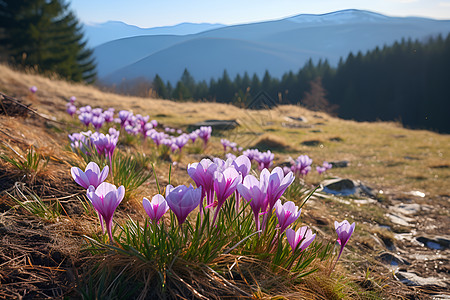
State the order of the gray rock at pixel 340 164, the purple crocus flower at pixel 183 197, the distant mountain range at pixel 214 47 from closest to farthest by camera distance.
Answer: the purple crocus flower at pixel 183 197, the distant mountain range at pixel 214 47, the gray rock at pixel 340 164

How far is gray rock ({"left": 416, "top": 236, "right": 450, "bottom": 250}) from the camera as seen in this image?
4004 millimetres

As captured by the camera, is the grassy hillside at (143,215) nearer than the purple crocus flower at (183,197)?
No

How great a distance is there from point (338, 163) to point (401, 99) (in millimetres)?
52306

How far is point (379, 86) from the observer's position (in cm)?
5656

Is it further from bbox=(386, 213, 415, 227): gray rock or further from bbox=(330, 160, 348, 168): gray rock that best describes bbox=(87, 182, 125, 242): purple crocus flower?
bbox=(330, 160, 348, 168): gray rock

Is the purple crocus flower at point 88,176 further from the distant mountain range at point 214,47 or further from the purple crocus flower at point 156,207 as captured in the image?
the distant mountain range at point 214,47

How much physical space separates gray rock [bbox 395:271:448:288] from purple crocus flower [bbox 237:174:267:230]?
202 centimetres

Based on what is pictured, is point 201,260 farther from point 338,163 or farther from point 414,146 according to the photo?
point 414,146

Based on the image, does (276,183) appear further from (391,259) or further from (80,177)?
(391,259)

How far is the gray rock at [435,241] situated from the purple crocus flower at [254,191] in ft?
11.4

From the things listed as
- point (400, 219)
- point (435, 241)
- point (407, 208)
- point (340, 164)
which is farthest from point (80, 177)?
point (340, 164)

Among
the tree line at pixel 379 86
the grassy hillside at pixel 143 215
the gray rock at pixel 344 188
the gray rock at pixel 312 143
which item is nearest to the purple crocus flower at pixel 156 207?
the grassy hillside at pixel 143 215

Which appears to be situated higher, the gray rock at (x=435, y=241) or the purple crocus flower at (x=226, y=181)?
the purple crocus flower at (x=226, y=181)

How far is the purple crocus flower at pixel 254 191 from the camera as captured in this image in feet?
5.22
